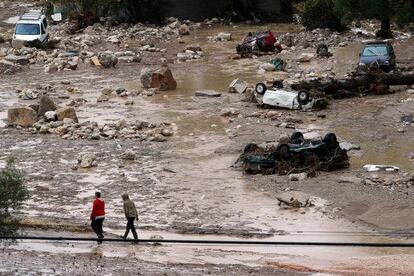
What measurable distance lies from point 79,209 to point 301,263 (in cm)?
671

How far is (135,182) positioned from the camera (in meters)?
23.3

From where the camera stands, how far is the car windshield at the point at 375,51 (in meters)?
35.4

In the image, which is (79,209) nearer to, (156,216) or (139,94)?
(156,216)

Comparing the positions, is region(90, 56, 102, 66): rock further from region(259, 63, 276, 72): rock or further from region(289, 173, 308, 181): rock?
region(289, 173, 308, 181): rock

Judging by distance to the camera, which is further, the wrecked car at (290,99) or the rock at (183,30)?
the rock at (183,30)

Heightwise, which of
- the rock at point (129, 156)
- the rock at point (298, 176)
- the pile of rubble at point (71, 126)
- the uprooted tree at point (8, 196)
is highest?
the uprooted tree at point (8, 196)

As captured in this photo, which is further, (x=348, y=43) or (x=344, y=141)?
(x=348, y=43)

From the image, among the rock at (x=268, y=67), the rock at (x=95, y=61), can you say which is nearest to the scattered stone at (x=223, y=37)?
the rock at (x=95, y=61)

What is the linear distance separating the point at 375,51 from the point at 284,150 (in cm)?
1383

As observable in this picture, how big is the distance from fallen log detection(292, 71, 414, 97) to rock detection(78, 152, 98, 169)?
9.74 m

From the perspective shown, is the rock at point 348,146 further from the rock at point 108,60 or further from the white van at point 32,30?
the white van at point 32,30

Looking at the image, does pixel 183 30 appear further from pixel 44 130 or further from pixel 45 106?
pixel 44 130

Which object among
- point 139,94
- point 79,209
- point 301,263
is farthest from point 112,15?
point 301,263

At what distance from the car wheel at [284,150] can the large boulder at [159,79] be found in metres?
13.7
